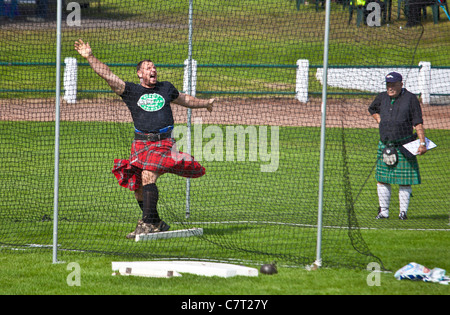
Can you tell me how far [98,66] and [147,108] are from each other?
30.5 inches

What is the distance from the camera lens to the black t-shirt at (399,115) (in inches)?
324

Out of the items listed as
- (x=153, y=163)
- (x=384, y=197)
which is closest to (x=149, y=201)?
(x=153, y=163)

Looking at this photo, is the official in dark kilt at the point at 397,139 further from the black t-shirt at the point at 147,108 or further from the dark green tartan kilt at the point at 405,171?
the black t-shirt at the point at 147,108

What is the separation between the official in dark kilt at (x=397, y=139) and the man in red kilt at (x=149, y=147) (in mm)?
2590

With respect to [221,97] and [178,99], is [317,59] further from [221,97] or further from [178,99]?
[178,99]

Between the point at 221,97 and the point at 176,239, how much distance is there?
442 inches

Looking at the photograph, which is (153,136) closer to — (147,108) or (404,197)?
(147,108)

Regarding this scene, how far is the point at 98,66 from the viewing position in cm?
668

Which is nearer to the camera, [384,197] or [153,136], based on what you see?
[153,136]

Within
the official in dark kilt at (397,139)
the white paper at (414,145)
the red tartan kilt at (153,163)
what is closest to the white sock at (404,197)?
the official in dark kilt at (397,139)

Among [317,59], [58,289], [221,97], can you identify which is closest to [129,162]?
[58,289]

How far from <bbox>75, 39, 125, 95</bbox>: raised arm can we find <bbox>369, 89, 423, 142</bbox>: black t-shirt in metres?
3.38

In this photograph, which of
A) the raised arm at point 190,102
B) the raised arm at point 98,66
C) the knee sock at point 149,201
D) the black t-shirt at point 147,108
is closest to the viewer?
the raised arm at point 98,66

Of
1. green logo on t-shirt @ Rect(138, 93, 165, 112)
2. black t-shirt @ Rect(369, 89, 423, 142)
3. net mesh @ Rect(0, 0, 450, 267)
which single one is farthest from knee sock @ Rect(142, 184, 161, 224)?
black t-shirt @ Rect(369, 89, 423, 142)
